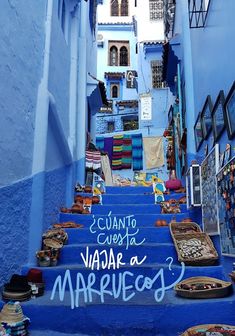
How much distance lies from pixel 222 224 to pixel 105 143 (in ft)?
34.8

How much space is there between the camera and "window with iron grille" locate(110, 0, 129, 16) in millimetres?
21531

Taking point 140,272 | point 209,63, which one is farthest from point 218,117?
point 140,272

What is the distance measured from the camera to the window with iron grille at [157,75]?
14.4m

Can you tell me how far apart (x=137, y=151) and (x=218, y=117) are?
9258 millimetres

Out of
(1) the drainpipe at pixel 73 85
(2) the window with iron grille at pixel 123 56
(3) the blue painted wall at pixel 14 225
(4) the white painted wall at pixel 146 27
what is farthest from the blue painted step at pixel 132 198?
(2) the window with iron grille at pixel 123 56

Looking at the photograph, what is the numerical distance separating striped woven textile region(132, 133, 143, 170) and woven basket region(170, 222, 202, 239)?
8527 mm

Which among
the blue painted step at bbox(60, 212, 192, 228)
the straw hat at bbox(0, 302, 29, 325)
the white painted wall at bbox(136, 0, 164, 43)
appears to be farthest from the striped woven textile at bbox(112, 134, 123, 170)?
the straw hat at bbox(0, 302, 29, 325)

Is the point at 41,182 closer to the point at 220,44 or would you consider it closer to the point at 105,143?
the point at 220,44

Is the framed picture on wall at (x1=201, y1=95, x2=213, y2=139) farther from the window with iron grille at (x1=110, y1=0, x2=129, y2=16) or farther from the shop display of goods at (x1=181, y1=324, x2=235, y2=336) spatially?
the window with iron grille at (x1=110, y1=0, x2=129, y2=16)

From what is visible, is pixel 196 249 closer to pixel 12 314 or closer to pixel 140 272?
pixel 140 272

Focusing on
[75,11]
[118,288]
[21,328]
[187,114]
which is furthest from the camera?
[75,11]

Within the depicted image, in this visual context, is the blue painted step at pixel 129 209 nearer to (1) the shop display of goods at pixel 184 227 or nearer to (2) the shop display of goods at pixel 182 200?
(2) the shop display of goods at pixel 182 200

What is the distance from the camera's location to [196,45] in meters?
5.68

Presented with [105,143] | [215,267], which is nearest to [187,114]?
[215,267]
